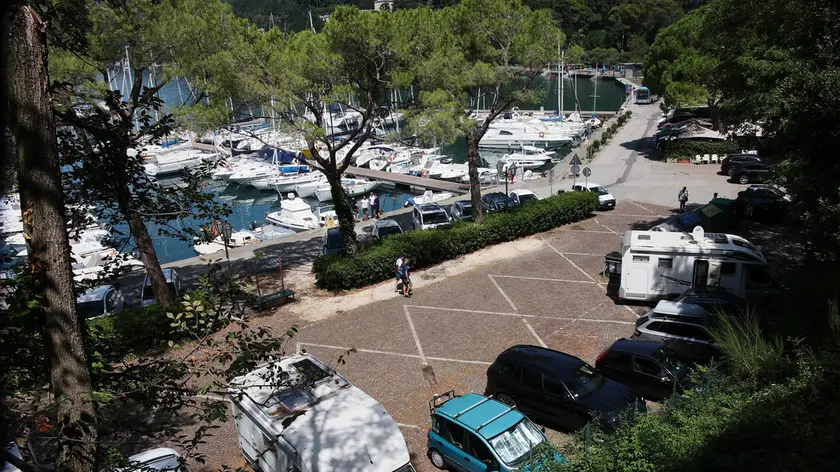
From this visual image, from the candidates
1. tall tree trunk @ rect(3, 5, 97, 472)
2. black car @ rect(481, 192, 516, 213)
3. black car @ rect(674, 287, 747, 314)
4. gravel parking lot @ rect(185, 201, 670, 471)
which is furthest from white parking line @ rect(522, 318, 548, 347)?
tall tree trunk @ rect(3, 5, 97, 472)

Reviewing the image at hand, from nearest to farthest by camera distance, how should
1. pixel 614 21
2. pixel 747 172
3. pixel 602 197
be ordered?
pixel 602 197, pixel 747 172, pixel 614 21

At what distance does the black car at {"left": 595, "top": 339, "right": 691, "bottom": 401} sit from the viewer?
1122 cm

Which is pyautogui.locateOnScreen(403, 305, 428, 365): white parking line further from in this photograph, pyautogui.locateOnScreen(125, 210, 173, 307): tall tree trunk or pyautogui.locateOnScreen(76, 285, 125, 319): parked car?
pyautogui.locateOnScreen(76, 285, 125, 319): parked car

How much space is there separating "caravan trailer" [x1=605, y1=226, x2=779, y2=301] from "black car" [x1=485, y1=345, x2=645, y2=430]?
5.41 metres

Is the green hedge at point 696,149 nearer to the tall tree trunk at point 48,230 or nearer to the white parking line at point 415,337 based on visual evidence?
the white parking line at point 415,337

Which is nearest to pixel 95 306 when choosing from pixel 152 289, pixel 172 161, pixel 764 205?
pixel 152 289

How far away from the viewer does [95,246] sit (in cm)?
2755

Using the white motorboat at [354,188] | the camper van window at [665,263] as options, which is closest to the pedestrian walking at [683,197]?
the camper van window at [665,263]

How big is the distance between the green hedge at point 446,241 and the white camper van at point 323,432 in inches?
317

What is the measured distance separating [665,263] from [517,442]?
849 centimetres

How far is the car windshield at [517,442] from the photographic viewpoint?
8797 mm

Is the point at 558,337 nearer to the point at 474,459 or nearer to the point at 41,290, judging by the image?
the point at 474,459

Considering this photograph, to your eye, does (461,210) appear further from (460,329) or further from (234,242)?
(234,242)

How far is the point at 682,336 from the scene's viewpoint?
1265 cm
